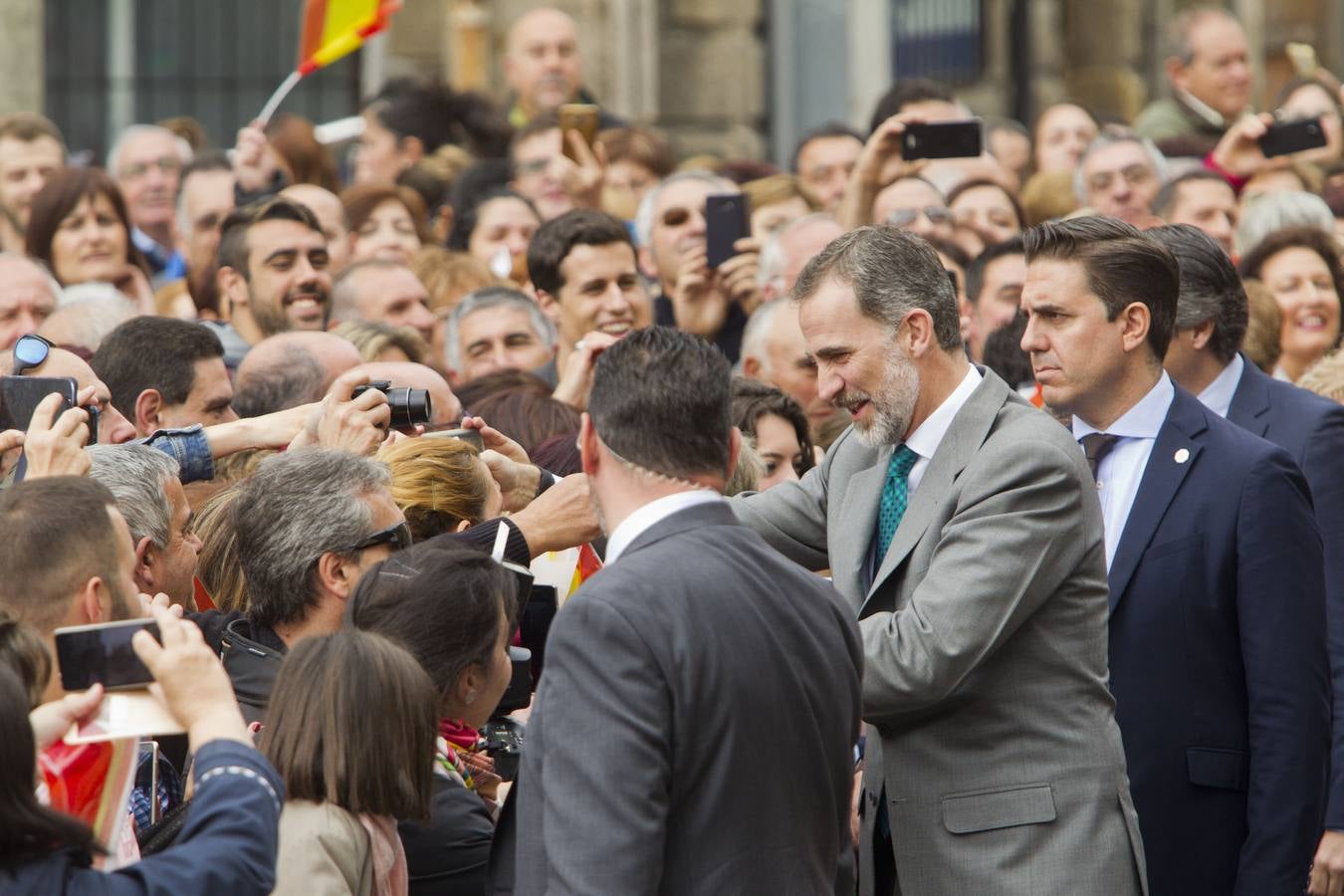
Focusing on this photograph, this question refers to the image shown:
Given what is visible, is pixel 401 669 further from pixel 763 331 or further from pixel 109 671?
pixel 763 331

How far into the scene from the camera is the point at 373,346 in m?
6.30

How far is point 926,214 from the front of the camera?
25.6 feet

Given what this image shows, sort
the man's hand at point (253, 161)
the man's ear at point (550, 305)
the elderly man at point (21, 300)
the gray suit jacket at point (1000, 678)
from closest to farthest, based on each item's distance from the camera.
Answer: the gray suit jacket at point (1000, 678) → the elderly man at point (21, 300) → the man's ear at point (550, 305) → the man's hand at point (253, 161)

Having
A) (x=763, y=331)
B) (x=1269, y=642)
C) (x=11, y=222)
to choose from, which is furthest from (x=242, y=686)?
(x=11, y=222)

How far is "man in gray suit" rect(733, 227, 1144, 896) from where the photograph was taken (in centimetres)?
367

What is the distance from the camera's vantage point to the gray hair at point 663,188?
26.5ft

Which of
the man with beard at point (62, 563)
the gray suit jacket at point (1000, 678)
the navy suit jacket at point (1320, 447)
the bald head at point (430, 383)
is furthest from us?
the bald head at point (430, 383)

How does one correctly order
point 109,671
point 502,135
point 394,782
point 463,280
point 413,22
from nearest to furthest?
point 109,671 < point 394,782 < point 463,280 < point 502,135 < point 413,22

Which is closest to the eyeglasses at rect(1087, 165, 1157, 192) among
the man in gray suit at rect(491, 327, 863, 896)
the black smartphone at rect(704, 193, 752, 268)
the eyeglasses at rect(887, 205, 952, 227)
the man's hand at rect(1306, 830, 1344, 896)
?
the eyeglasses at rect(887, 205, 952, 227)

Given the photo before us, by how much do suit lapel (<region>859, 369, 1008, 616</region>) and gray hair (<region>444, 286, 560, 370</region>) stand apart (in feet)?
10.9

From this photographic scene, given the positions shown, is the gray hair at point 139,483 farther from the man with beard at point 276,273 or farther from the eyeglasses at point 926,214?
the eyeglasses at point 926,214

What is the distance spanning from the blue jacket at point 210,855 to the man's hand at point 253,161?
630 centimetres

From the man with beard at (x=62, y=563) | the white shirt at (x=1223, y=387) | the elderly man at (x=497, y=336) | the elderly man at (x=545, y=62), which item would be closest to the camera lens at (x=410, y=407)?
the man with beard at (x=62, y=563)

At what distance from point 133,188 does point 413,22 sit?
3.92 m
